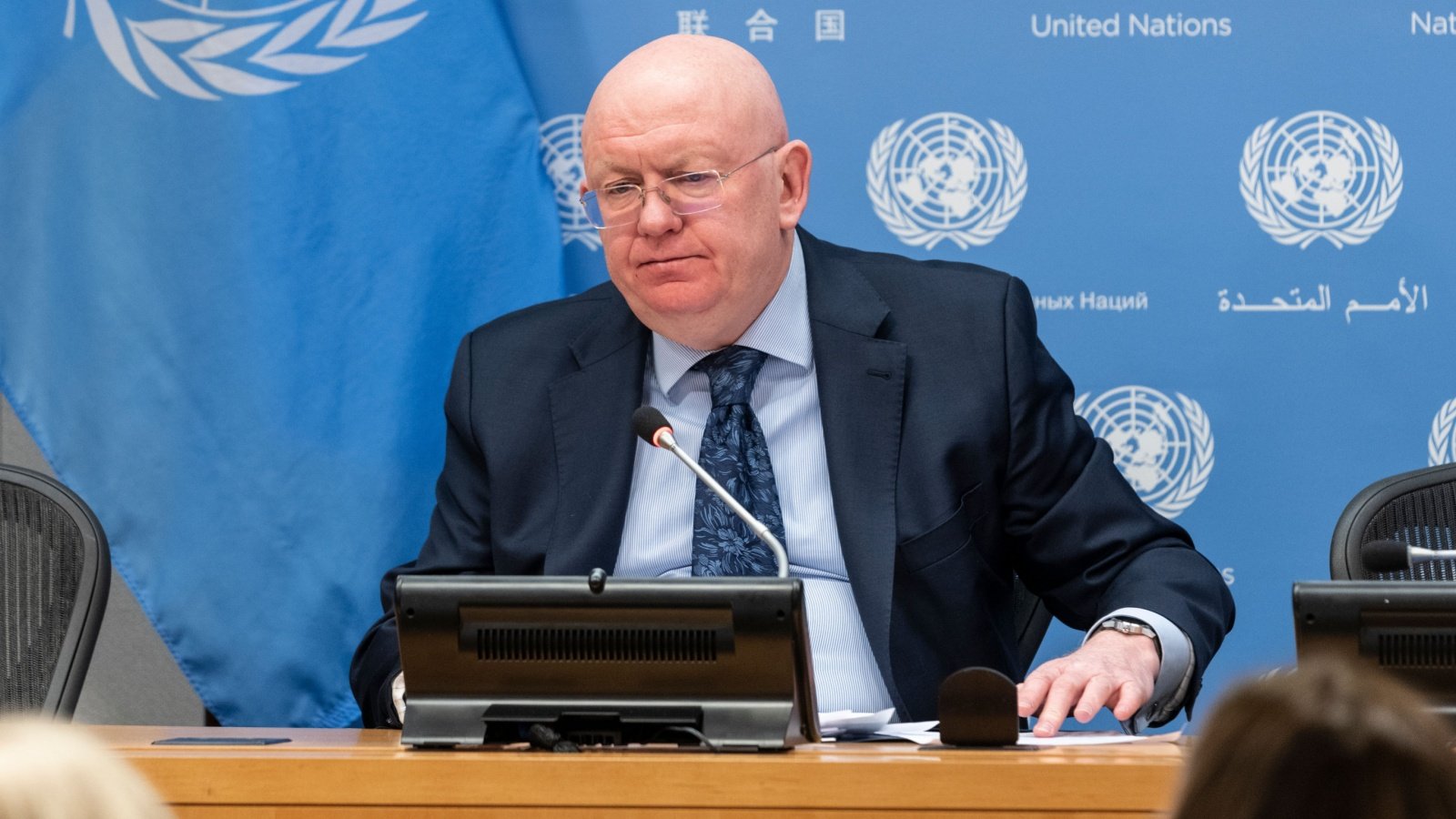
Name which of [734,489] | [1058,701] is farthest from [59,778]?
[734,489]

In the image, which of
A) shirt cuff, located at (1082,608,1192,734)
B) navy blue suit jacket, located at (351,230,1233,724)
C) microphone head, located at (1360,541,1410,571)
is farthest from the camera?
navy blue suit jacket, located at (351,230,1233,724)

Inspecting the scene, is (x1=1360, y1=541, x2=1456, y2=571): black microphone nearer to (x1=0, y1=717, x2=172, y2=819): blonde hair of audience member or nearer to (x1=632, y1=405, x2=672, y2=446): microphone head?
(x1=632, y1=405, x2=672, y2=446): microphone head

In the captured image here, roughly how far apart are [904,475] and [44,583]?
130 cm

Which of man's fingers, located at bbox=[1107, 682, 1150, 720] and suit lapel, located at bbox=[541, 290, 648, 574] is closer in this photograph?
man's fingers, located at bbox=[1107, 682, 1150, 720]

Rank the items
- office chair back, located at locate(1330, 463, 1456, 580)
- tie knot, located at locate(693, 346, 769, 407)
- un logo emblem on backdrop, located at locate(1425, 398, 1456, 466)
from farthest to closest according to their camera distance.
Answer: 1. un logo emblem on backdrop, located at locate(1425, 398, 1456, 466)
2. tie knot, located at locate(693, 346, 769, 407)
3. office chair back, located at locate(1330, 463, 1456, 580)

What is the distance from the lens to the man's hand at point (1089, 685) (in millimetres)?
2020

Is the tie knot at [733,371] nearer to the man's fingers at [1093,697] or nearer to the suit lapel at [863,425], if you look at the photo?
the suit lapel at [863,425]

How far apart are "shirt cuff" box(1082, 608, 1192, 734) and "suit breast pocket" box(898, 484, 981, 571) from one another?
35cm

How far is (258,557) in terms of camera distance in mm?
3068

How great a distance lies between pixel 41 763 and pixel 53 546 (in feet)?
6.62

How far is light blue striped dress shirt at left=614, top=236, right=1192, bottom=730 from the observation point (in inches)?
100

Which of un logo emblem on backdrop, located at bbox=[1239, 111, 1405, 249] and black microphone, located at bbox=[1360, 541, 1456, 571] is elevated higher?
un logo emblem on backdrop, located at bbox=[1239, 111, 1405, 249]

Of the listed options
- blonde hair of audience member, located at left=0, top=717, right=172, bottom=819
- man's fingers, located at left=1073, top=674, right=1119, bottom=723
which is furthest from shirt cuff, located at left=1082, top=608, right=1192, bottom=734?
blonde hair of audience member, located at left=0, top=717, right=172, bottom=819

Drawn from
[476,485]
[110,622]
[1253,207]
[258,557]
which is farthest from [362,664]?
[1253,207]
